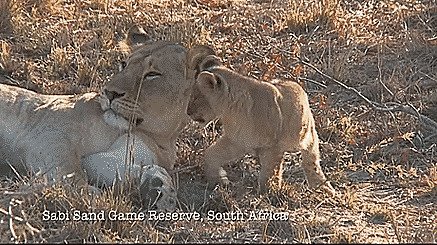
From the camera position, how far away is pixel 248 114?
14.7 feet

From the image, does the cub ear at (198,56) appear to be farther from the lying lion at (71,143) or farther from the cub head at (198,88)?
the lying lion at (71,143)

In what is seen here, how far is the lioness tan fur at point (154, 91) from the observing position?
15.5ft

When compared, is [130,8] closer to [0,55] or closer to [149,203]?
[0,55]

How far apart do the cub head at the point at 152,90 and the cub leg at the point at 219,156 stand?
0.30m

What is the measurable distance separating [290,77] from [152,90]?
1.73 meters

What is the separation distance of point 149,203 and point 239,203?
1.45 ft

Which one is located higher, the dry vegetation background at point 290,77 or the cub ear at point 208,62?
the cub ear at point 208,62

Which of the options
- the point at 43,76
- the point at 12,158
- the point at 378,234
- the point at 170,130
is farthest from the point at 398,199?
the point at 43,76

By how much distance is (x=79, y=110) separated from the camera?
5.01 meters

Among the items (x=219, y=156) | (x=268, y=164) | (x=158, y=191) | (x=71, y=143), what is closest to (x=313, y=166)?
(x=268, y=164)

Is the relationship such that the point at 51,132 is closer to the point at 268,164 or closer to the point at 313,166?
the point at 268,164

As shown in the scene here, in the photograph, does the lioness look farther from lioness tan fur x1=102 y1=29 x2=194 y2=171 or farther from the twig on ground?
the twig on ground

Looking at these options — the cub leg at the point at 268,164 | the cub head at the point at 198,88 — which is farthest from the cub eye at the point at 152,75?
the cub leg at the point at 268,164

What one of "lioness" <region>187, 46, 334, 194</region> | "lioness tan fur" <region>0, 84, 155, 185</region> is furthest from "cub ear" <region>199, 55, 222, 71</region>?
"lioness tan fur" <region>0, 84, 155, 185</region>
